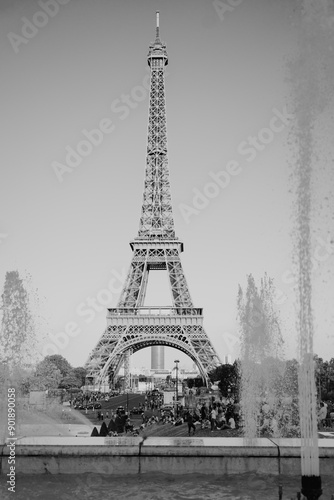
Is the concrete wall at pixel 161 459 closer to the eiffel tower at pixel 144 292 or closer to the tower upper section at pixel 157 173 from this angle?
the eiffel tower at pixel 144 292

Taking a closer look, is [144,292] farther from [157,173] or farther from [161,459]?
[161,459]

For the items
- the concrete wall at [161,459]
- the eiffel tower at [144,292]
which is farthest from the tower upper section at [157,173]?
the concrete wall at [161,459]

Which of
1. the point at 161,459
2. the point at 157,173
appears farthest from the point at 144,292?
the point at 161,459

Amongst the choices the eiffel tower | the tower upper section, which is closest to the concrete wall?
the eiffel tower

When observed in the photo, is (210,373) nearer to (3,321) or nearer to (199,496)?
(3,321)

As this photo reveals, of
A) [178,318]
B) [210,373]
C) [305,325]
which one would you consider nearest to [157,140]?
[178,318]

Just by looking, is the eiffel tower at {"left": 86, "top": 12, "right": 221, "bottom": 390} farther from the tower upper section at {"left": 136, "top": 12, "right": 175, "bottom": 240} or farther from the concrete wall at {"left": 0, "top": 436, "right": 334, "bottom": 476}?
the concrete wall at {"left": 0, "top": 436, "right": 334, "bottom": 476}
